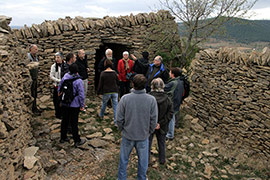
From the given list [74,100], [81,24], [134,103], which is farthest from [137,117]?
[81,24]

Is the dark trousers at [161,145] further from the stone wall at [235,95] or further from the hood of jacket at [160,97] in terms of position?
the stone wall at [235,95]

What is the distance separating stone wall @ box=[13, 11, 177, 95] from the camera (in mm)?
7859

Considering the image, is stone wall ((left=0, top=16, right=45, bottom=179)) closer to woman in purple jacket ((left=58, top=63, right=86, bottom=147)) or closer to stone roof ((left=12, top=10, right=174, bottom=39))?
woman in purple jacket ((left=58, top=63, right=86, bottom=147))

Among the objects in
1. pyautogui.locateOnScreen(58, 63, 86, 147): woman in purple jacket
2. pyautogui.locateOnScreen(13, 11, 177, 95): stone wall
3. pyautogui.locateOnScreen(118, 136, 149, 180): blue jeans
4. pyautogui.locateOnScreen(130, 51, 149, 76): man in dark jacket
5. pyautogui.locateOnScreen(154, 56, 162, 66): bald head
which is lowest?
pyautogui.locateOnScreen(118, 136, 149, 180): blue jeans

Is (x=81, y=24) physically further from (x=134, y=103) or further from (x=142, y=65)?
(x=134, y=103)

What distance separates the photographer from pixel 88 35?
859cm

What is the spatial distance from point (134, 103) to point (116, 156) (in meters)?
2.07

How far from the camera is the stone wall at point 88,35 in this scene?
7.86 meters

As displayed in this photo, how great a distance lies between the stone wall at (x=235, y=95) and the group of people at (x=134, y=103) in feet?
6.59

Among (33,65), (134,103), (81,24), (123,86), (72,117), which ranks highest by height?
(81,24)

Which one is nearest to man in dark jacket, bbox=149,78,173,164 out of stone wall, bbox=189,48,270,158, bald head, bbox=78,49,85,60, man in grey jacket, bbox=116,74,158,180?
man in grey jacket, bbox=116,74,158,180

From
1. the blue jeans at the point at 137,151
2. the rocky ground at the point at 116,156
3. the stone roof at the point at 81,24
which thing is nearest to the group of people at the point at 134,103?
the blue jeans at the point at 137,151

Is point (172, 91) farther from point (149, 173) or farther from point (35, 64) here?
point (35, 64)

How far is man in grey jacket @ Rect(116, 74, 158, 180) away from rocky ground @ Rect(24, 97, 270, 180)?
1.10 meters
